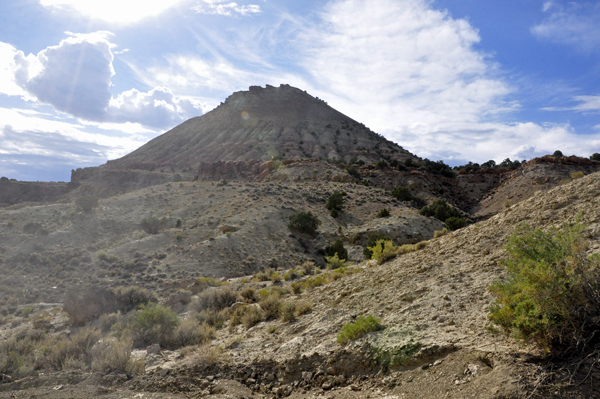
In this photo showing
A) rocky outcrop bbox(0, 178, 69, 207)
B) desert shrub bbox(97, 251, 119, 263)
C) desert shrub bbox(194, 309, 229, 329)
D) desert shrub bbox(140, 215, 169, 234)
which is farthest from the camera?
rocky outcrop bbox(0, 178, 69, 207)

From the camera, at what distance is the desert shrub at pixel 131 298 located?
15.2 m

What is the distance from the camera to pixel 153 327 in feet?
32.2

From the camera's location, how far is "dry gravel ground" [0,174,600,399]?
14.4ft

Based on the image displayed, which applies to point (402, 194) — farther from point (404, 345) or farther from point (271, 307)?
point (404, 345)

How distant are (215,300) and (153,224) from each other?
19691 mm

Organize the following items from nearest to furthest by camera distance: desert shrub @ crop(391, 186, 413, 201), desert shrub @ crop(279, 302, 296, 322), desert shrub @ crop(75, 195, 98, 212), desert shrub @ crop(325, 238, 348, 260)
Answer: desert shrub @ crop(279, 302, 296, 322)
desert shrub @ crop(325, 238, 348, 260)
desert shrub @ crop(75, 195, 98, 212)
desert shrub @ crop(391, 186, 413, 201)

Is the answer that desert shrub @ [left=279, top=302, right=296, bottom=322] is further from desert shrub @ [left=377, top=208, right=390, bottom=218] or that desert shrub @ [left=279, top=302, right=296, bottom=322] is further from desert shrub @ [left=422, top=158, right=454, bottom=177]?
desert shrub @ [left=422, top=158, right=454, bottom=177]

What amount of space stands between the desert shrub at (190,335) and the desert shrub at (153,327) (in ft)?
0.65

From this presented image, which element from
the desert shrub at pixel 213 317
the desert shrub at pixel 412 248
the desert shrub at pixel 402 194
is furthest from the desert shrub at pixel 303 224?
the desert shrub at pixel 402 194

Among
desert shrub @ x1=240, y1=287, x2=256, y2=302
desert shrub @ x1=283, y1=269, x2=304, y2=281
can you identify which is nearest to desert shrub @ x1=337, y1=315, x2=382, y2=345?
desert shrub @ x1=240, y1=287, x2=256, y2=302

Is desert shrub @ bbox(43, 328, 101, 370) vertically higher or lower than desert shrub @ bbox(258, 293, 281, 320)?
lower

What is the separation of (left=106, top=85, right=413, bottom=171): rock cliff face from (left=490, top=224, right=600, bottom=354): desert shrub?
66966 mm

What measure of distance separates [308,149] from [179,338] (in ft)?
238

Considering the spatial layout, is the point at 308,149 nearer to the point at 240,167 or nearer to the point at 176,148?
the point at 240,167
